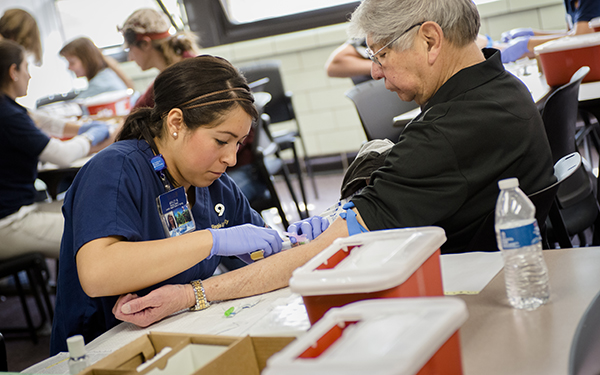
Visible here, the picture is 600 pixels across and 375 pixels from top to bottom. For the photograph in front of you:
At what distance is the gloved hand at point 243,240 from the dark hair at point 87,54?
3475 mm

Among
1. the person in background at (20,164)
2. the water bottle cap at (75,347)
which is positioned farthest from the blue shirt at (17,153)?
the water bottle cap at (75,347)

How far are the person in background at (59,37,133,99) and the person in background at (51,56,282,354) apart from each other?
3.14m

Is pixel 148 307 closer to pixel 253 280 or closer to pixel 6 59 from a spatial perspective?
pixel 253 280

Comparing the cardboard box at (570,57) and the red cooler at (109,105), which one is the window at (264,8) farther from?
the cardboard box at (570,57)

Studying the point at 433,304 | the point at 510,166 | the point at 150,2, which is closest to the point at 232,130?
the point at 510,166

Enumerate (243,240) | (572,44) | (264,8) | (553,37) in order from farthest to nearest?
(264,8) → (553,37) → (572,44) → (243,240)

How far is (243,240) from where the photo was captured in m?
1.37

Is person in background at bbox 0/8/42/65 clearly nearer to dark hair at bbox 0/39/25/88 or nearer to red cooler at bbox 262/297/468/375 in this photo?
dark hair at bbox 0/39/25/88

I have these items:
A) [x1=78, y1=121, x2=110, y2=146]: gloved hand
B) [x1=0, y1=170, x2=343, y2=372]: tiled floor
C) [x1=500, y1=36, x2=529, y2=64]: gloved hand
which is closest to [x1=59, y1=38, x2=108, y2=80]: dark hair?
[x1=78, y1=121, x2=110, y2=146]: gloved hand

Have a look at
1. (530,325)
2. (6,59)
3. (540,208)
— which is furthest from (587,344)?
(6,59)

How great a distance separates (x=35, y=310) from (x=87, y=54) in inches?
77.8

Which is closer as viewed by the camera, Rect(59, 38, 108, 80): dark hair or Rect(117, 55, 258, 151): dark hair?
Rect(117, 55, 258, 151): dark hair

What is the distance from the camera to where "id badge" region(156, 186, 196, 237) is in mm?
1400

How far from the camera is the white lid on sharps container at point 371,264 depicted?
0.73 m
